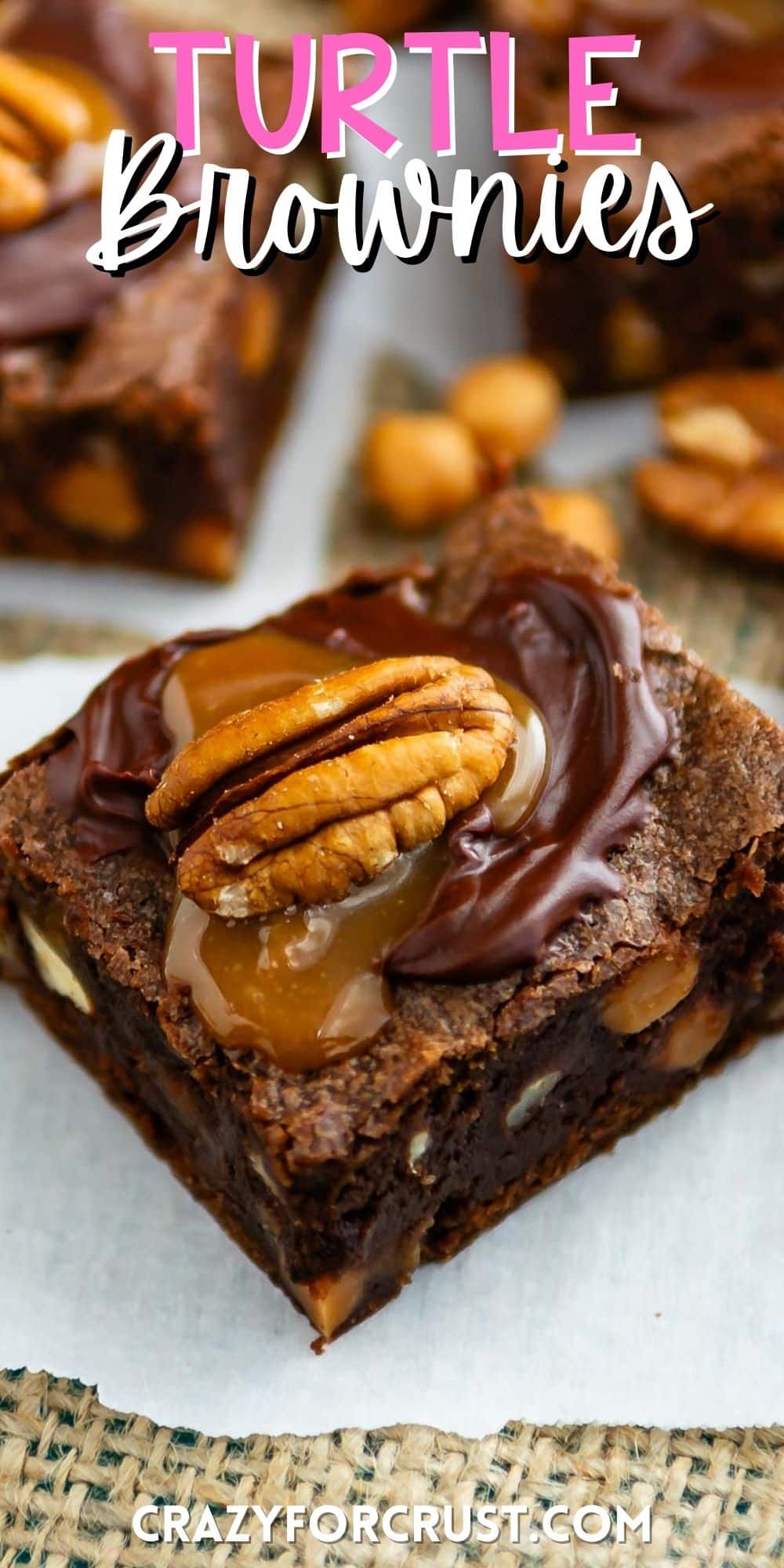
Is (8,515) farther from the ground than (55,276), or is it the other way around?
(55,276)

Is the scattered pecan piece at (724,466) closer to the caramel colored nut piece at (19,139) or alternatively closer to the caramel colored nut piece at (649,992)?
the caramel colored nut piece at (649,992)

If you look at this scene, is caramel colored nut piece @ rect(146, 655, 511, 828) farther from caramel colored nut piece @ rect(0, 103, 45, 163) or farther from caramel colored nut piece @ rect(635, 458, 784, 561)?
caramel colored nut piece @ rect(0, 103, 45, 163)

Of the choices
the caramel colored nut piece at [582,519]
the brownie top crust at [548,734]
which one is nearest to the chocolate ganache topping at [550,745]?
the brownie top crust at [548,734]

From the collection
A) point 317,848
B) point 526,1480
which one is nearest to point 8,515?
point 317,848

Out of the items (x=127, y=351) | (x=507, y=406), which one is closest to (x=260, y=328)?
(x=127, y=351)

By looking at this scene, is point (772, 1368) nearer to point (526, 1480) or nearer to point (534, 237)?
point (526, 1480)

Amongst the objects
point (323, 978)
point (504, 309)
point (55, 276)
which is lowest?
point (323, 978)

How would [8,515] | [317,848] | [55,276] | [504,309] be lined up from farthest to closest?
[504,309] < [8,515] < [55,276] < [317,848]
